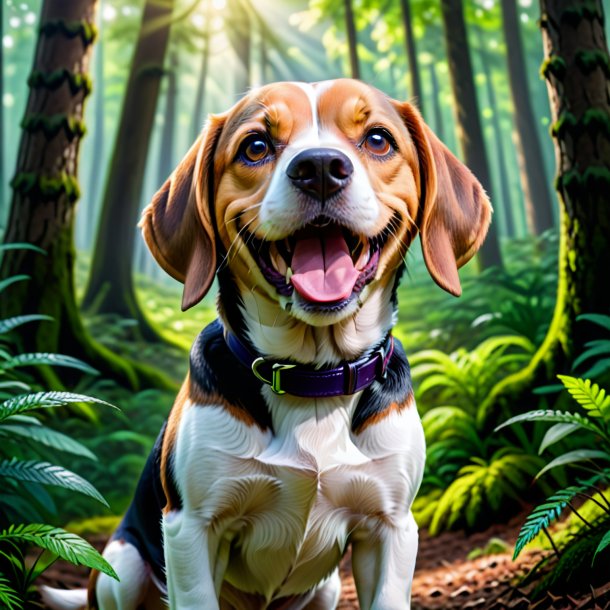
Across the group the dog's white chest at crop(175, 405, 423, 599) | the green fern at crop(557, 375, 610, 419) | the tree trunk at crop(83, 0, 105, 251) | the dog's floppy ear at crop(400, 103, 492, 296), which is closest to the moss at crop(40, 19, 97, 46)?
the tree trunk at crop(83, 0, 105, 251)

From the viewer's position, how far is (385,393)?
2.82 metres

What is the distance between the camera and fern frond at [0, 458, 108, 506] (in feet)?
10.4

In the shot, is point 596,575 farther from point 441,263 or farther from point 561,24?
point 561,24

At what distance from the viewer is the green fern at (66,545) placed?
9.25ft

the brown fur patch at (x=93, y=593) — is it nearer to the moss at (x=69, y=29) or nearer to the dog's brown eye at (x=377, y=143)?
the dog's brown eye at (x=377, y=143)

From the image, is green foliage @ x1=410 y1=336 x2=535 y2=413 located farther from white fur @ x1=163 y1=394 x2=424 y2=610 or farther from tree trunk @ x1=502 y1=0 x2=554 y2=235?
white fur @ x1=163 y1=394 x2=424 y2=610

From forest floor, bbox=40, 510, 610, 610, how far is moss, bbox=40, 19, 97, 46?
10.7 ft

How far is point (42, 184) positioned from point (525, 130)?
375 centimetres

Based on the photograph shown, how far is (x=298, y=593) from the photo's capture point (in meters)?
3.16

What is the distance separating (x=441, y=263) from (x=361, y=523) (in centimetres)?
95

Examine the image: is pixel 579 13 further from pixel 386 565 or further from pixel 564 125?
pixel 386 565

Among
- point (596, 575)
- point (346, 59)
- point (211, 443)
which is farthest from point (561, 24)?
point (211, 443)

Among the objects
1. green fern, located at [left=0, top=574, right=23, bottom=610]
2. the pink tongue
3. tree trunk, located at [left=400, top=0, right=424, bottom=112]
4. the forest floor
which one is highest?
tree trunk, located at [left=400, top=0, right=424, bottom=112]

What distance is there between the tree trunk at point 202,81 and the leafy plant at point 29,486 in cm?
329
